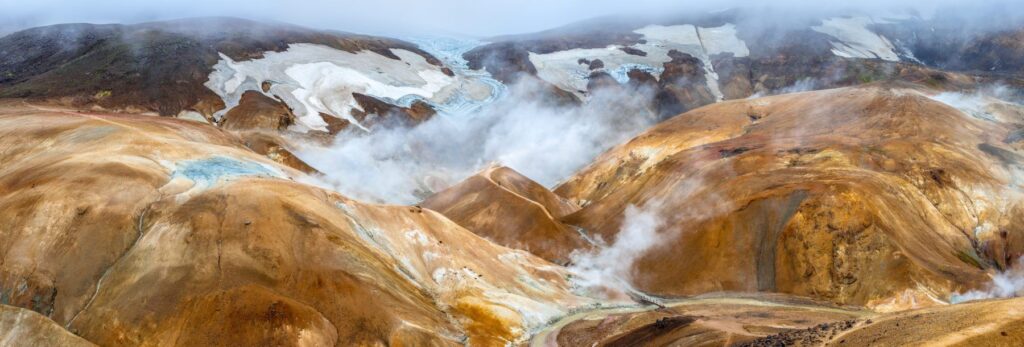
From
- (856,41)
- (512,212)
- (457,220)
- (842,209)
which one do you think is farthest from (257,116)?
(856,41)

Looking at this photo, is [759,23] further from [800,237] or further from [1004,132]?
[800,237]

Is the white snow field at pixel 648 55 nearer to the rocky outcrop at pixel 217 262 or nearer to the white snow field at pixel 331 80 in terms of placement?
the white snow field at pixel 331 80

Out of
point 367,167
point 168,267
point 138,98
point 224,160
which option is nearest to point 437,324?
point 168,267

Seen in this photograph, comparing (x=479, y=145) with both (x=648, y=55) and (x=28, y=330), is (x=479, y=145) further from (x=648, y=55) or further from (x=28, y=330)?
(x=28, y=330)

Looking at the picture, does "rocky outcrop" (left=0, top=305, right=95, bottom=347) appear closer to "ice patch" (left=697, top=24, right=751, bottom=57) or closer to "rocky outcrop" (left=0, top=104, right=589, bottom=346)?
"rocky outcrop" (left=0, top=104, right=589, bottom=346)

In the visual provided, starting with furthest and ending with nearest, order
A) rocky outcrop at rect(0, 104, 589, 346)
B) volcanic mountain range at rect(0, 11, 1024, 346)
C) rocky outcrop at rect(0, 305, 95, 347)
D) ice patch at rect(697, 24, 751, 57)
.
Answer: ice patch at rect(697, 24, 751, 57)
volcanic mountain range at rect(0, 11, 1024, 346)
rocky outcrop at rect(0, 104, 589, 346)
rocky outcrop at rect(0, 305, 95, 347)

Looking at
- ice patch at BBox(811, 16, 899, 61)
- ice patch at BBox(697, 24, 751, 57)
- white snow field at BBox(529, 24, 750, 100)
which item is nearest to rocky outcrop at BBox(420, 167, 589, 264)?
white snow field at BBox(529, 24, 750, 100)
